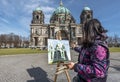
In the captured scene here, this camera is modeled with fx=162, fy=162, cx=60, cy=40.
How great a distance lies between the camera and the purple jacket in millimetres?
2525

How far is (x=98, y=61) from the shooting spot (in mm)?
2518

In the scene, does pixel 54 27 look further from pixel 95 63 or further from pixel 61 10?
pixel 95 63

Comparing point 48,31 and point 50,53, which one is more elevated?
point 48,31

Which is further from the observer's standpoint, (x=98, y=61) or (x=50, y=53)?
(x=50, y=53)

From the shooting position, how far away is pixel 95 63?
8.30ft

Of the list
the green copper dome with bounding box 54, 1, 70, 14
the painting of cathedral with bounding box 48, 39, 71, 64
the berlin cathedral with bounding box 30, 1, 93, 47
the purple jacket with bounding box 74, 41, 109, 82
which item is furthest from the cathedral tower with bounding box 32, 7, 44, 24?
the purple jacket with bounding box 74, 41, 109, 82

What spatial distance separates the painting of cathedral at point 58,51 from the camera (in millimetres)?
5309

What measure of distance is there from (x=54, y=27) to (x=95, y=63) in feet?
241

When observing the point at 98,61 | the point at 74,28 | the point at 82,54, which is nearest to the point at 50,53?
the point at 82,54

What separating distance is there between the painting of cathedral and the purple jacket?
2580 millimetres

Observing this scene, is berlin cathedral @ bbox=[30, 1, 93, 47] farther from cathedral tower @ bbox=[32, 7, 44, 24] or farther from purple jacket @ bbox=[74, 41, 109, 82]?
purple jacket @ bbox=[74, 41, 109, 82]

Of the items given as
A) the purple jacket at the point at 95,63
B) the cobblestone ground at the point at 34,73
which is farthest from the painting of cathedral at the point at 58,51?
the cobblestone ground at the point at 34,73

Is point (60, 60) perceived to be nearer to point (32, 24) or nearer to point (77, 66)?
point (77, 66)

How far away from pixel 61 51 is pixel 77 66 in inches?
107
